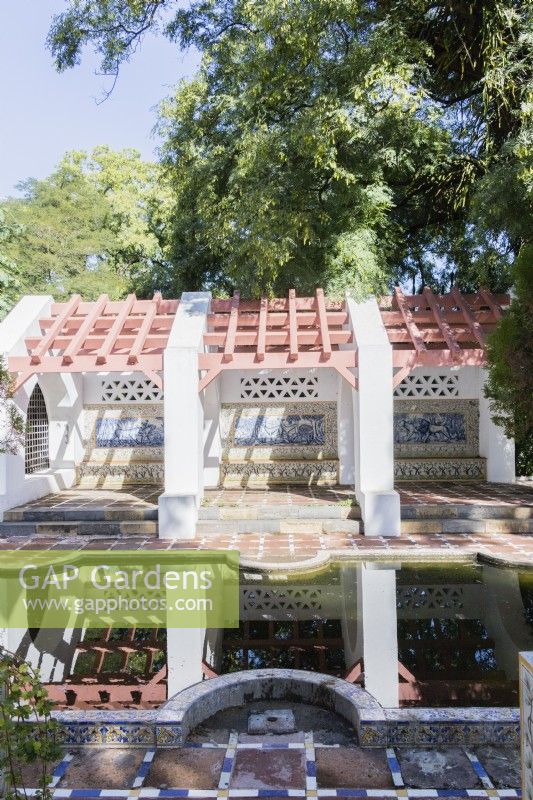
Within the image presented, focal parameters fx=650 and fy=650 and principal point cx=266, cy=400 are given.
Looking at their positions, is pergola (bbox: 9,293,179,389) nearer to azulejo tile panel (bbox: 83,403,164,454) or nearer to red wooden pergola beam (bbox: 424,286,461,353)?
azulejo tile panel (bbox: 83,403,164,454)

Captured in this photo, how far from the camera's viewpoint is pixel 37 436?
1289cm

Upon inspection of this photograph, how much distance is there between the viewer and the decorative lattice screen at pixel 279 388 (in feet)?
43.8

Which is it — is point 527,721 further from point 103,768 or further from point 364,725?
point 103,768

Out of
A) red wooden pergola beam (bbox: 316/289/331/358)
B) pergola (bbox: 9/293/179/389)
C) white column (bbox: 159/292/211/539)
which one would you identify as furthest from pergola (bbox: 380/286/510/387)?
pergola (bbox: 9/293/179/389)

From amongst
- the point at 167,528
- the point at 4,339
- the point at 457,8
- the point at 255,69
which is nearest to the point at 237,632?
the point at 167,528

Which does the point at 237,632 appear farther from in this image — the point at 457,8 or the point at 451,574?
the point at 457,8

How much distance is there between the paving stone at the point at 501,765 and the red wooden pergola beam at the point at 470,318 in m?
8.02

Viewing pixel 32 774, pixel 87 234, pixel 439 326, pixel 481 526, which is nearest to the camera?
pixel 32 774

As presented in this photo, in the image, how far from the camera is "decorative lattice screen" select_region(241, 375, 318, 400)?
13359 millimetres

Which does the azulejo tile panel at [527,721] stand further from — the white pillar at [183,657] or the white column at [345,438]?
the white column at [345,438]

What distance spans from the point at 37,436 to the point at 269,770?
10415mm

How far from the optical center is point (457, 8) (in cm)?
1066

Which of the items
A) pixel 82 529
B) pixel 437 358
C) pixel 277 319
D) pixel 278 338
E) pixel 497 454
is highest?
pixel 277 319

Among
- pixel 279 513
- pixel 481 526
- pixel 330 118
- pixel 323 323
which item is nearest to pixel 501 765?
pixel 481 526
